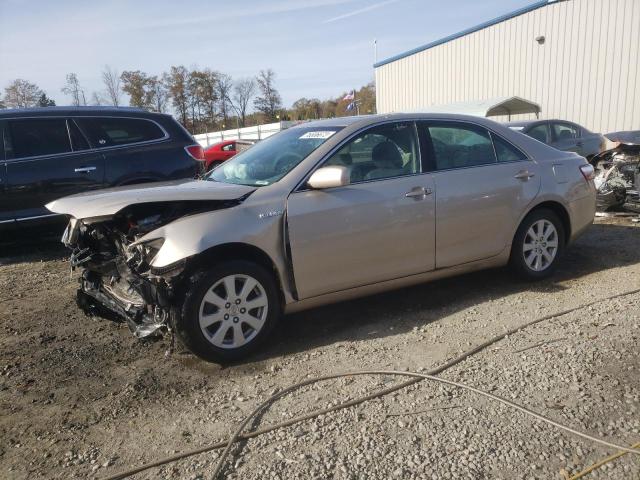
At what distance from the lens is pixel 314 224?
3.78m

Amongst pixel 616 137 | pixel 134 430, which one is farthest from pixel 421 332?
pixel 616 137

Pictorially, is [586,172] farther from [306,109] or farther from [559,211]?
[306,109]

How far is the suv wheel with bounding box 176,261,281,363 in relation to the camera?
3.42 m

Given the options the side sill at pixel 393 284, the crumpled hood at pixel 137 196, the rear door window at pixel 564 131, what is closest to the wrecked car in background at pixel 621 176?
the rear door window at pixel 564 131

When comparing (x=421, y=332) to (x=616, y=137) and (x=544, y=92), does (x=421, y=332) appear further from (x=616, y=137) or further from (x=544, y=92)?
(x=544, y=92)

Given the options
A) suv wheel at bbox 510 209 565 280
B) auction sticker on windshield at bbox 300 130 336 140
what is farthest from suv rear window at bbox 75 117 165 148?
suv wheel at bbox 510 209 565 280

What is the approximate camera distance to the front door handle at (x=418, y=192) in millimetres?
4181

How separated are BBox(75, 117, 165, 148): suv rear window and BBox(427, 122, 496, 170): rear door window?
429 cm

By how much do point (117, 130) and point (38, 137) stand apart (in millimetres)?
952

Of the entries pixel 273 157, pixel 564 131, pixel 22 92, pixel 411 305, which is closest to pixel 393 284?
pixel 411 305

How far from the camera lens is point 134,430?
2.86 meters

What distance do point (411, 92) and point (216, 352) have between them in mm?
25269

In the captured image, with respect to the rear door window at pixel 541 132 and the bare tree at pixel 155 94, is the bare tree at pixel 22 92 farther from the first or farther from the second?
the rear door window at pixel 541 132

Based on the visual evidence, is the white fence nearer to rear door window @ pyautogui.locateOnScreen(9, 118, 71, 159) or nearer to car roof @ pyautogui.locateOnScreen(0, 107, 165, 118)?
car roof @ pyautogui.locateOnScreen(0, 107, 165, 118)
